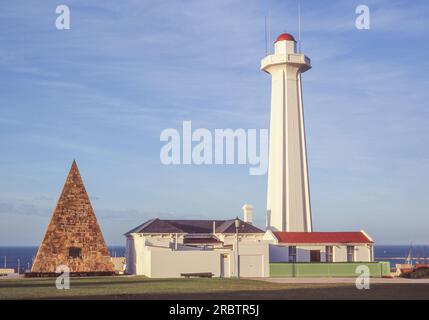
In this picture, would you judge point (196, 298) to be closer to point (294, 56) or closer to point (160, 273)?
point (160, 273)

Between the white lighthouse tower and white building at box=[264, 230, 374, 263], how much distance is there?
431cm

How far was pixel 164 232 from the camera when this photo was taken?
59.5 meters

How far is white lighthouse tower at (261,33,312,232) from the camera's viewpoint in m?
62.8

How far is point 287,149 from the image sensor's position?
63.5m

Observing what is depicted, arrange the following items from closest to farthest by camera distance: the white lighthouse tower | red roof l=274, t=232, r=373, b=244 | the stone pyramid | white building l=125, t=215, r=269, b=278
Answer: white building l=125, t=215, r=269, b=278
the stone pyramid
red roof l=274, t=232, r=373, b=244
the white lighthouse tower

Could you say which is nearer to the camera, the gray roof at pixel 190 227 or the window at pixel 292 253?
the window at pixel 292 253

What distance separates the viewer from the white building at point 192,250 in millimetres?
51500

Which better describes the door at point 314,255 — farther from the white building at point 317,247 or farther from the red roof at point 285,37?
the red roof at point 285,37

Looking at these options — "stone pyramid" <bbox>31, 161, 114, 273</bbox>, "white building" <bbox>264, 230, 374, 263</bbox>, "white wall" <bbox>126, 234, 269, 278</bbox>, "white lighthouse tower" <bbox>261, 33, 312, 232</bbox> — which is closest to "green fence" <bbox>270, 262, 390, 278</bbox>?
"white wall" <bbox>126, 234, 269, 278</bbox>

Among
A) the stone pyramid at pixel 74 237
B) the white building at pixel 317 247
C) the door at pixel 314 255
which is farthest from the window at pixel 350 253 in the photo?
the stone pyramid at pixel 74 237

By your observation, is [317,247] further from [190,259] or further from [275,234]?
[190,259]

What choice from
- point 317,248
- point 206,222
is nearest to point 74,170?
point 206,222

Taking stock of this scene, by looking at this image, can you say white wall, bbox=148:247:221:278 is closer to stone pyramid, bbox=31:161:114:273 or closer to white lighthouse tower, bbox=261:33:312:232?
stone pyramid, bbox=31:161:114:273

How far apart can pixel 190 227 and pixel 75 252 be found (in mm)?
12793
